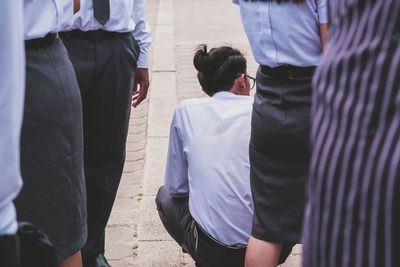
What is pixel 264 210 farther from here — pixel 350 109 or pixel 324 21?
pixel 350 109

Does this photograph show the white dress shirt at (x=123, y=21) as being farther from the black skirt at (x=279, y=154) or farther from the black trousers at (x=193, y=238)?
the black skirt at (x=279, y=154)

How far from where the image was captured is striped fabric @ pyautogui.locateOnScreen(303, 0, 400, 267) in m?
1.32

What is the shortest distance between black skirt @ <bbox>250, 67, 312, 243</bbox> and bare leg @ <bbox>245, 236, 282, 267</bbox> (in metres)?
0.03

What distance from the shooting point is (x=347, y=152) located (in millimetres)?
1361

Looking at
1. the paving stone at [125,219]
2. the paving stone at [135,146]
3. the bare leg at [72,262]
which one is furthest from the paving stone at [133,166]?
the bare leg at [72,262]

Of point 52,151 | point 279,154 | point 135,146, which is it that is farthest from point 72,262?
point 135,146

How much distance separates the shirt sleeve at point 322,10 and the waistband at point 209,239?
111 cm

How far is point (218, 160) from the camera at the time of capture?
129 inches

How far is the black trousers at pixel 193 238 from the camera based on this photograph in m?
3.29

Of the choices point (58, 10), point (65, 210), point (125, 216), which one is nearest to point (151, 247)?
point (125, 216)

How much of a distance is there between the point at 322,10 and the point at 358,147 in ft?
4.49

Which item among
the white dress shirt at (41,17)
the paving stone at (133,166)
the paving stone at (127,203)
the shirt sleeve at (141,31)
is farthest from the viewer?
the paving stone at (133,166)

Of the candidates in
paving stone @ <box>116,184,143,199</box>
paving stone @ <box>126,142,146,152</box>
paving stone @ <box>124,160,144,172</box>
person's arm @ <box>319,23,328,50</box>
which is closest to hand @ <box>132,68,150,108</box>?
paving stone @ <box>116,184,143,199</box>

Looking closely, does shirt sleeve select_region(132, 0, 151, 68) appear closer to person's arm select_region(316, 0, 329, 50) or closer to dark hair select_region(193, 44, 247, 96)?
dark hair select_region(193, 44, 247, 96)
